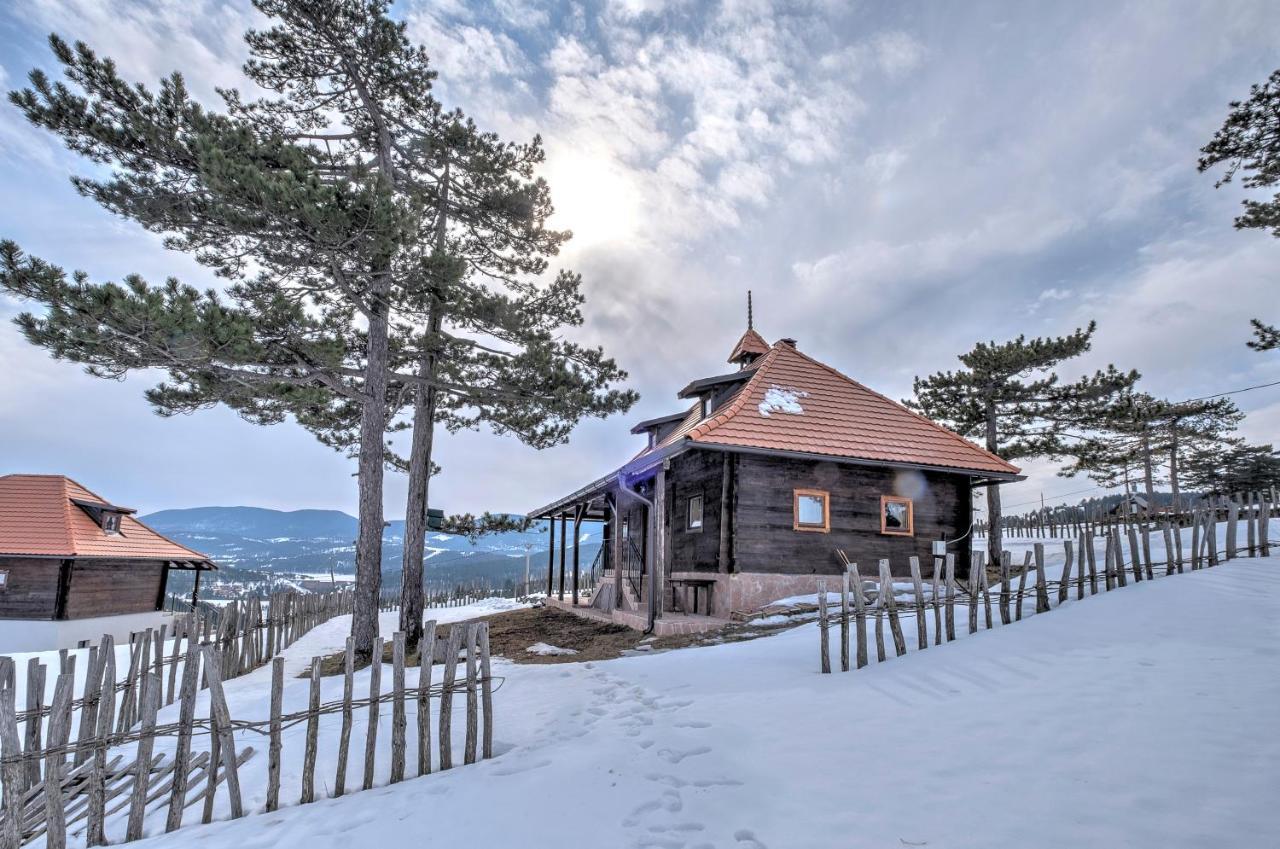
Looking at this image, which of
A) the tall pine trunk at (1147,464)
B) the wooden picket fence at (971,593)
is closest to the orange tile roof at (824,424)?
the wooden picket fence at (971,593)

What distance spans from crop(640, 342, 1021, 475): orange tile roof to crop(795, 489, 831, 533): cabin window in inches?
44.0

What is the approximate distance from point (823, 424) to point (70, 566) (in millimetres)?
25920

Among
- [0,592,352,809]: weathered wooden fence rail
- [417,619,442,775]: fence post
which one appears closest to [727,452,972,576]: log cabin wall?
[417,619,442,775]: fence post

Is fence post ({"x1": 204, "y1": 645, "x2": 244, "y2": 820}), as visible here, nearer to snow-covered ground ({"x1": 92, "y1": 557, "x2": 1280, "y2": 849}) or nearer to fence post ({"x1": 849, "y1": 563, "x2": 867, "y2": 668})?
snow-covered ground ({"x1": 92, "y1": 557, "x2": 1280, "y2": 849})

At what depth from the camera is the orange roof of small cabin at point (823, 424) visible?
1373 centimetres

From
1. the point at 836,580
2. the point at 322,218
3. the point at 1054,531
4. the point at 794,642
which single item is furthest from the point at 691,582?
the point at 1054,531

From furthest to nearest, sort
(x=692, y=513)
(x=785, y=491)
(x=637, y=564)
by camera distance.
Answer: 1. (x=637, y=564)
2. (x=692, y=513)
3. (x=785, y=491)

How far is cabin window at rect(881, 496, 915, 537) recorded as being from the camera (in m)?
14.9

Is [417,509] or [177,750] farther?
[417,509]

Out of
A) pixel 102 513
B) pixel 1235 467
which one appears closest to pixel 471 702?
pixel 102 513

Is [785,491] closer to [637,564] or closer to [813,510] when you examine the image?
[813,510]

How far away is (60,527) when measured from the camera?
21.9m

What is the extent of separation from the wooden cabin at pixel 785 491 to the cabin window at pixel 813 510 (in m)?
0.03

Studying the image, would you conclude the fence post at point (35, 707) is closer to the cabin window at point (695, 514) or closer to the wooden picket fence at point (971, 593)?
the wooden picket fence at point (971, 593)
